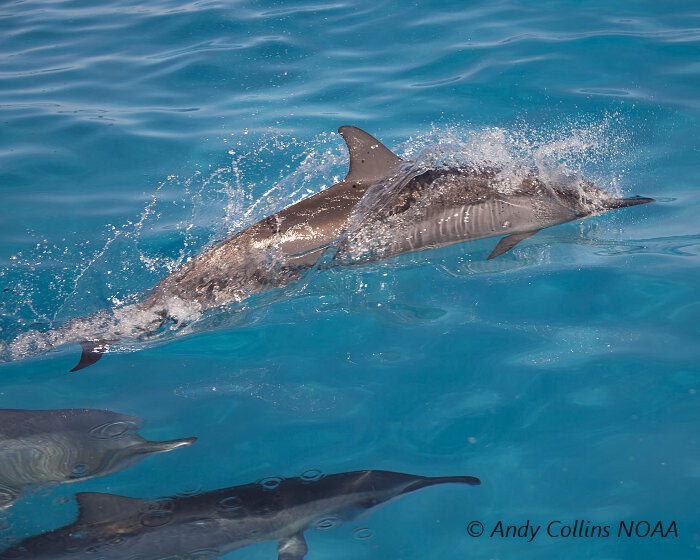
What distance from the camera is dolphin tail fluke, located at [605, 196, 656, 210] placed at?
21.5ft

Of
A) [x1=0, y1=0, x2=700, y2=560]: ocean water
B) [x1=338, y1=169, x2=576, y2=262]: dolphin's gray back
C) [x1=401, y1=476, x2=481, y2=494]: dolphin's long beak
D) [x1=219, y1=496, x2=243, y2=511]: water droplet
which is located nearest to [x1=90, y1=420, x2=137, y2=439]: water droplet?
[x1=0, y1=0, x2=700, y2=560]: ocean water

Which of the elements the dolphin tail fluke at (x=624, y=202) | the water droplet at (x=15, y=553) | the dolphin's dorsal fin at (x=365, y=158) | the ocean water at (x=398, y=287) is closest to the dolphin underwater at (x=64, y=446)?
the ocean water at (x=398, y=287)

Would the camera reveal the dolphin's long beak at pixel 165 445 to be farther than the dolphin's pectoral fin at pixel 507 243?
No

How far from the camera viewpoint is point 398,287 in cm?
588

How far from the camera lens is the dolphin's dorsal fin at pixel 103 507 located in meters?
3.82

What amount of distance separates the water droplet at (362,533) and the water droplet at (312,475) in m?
0.41

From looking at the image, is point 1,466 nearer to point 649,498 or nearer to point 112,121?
point 649,498

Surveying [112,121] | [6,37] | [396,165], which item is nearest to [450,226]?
[396,165]

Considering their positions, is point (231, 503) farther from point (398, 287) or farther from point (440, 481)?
point (398, 287)

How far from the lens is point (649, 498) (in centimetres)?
381

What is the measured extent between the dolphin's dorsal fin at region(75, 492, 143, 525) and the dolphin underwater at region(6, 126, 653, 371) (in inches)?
66.2

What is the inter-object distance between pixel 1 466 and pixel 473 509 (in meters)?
2.83

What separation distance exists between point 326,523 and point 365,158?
357 cm

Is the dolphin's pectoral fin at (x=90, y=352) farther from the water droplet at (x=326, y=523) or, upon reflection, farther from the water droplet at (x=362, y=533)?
the water droplet at (x=362, y=533)
